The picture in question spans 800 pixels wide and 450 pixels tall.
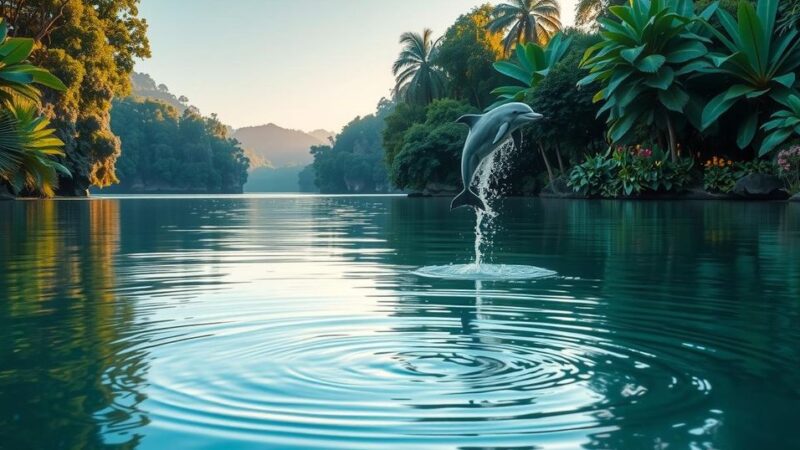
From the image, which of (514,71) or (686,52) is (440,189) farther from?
(686,52)

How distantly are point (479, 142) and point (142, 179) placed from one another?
127634 mm

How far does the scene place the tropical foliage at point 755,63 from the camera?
31.7 metres

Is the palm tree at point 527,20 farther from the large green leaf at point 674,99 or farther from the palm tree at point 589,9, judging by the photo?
the large green leaf at point 674,99

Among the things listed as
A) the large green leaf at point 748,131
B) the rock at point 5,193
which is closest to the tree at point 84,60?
the rock at point 5,193

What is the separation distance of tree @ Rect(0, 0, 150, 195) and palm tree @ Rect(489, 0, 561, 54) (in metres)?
24.5

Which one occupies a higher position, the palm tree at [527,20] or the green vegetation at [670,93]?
the palm tree at [527,20]

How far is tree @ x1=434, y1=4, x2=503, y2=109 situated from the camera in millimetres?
64688

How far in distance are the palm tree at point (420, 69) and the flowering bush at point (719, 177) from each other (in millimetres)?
36531

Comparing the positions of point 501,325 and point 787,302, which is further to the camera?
point 787,302

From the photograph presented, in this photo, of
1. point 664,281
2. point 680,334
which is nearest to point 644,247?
point 664,281

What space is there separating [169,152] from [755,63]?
355 ft

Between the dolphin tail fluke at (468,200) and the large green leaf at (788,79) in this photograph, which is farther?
the large green leaf at (788,79)

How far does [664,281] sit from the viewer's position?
8922 millimetres

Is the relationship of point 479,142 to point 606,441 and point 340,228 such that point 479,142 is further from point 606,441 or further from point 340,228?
point 340,228
